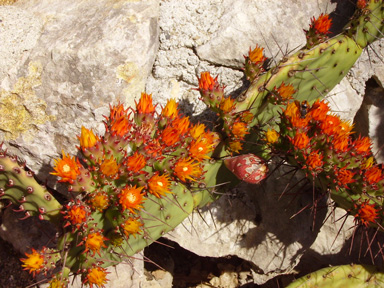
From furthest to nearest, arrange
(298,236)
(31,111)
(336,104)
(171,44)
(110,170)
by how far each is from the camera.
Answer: (336,104) → (298,236) → (171,44) → (31,111) → (110,170)

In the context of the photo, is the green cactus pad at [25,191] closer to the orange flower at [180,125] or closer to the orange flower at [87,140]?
the orange flower at [87,140]

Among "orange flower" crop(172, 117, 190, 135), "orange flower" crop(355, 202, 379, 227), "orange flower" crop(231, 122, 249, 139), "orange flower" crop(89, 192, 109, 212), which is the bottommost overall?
"orange flower" crop(355, 202, 379, 227)

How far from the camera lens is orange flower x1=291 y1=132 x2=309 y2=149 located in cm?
192

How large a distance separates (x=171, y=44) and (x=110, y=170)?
1275mm

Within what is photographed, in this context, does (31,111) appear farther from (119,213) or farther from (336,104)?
(336,104)

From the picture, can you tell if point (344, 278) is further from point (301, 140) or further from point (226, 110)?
point (226, 110)

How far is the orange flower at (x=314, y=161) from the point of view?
75.4 inches

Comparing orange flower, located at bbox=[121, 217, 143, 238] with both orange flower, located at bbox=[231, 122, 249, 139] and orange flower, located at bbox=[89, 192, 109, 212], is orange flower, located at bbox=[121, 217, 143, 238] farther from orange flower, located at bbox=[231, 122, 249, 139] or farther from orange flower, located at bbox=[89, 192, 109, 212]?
orange flower, located at bbox=[231, 122, 249, 139]

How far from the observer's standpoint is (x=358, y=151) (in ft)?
6.57

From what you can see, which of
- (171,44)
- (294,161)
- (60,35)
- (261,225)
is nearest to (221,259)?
(261,225)

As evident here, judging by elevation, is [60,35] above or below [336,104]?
above

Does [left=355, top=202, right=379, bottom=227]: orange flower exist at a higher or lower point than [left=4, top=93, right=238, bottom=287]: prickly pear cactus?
lower

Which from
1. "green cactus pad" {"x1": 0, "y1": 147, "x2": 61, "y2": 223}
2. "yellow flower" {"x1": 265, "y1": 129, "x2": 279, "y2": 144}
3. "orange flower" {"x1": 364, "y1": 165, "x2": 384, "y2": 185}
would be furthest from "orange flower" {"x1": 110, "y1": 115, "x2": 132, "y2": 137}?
"orange flower" {"x1": 364, "y1": 165, "x2": 384, "y2": 185}

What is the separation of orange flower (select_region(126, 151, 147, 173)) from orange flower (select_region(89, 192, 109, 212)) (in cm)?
18
